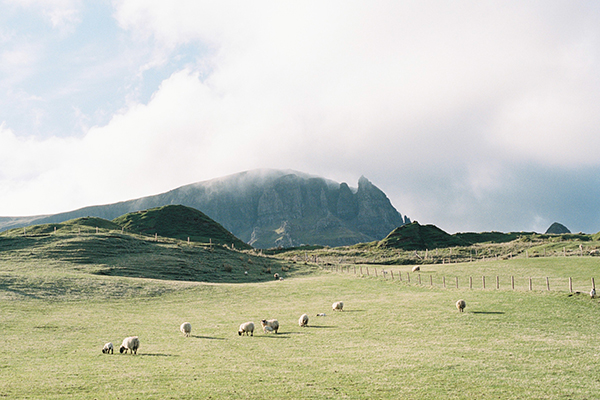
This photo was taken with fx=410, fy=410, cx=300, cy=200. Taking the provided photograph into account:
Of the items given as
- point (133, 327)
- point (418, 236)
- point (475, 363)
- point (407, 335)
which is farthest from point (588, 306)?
point (418, 236)

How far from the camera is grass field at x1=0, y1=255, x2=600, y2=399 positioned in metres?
16.4

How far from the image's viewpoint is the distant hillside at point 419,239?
16650cm

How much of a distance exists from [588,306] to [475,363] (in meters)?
20.3

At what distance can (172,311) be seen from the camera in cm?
4088

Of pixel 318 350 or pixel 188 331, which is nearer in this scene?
pixel 318 350

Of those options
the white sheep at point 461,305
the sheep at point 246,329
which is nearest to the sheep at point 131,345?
the sheep at point 246,329

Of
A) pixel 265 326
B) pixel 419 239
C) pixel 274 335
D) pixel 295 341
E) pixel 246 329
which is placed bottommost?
pixel 274 335

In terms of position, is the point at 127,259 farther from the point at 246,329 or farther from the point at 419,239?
the point at 419,239

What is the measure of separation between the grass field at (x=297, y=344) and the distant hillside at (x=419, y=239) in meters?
A: 121

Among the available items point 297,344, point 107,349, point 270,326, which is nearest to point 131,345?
point 107,349

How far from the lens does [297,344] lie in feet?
84.3

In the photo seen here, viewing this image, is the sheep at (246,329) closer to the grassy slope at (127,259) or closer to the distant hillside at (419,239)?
the grassy slope at (127,259)

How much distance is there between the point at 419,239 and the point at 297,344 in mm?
156460

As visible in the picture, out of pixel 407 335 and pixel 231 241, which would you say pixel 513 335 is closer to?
pixel 407 335
